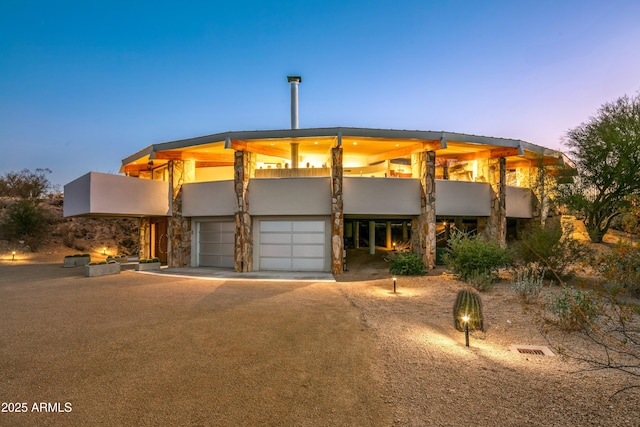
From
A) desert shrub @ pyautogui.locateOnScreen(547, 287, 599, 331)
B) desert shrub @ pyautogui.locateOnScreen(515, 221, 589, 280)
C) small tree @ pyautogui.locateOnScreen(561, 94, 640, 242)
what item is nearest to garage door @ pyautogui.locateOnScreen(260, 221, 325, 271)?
desert shrub @ pyautogui.locateOnScreen(515, 221, 589, 280)

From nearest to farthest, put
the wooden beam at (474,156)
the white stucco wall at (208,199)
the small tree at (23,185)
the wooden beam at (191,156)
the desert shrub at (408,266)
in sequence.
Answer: the desert shrub at (408,266)
the white stucco wall at (208,199)
the wooden beam at (191,156)
the wooden beam at (474,156)
the small tree at (23,185)

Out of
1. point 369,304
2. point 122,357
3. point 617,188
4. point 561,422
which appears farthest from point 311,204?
point 617,188

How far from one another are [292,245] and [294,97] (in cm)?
917

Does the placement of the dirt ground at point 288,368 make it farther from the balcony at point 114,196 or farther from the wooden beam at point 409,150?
the wooden beam at point 409,150

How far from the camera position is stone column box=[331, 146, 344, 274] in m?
14.5

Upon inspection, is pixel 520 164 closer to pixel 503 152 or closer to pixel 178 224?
pixel 503 152

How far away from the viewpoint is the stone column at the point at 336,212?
14.5 metres

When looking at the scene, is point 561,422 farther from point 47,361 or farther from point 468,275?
point 468,275

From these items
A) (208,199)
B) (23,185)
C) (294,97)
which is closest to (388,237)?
(294,97)

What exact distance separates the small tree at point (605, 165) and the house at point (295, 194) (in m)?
1.91

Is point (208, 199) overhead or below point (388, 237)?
overhead

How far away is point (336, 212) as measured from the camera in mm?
14531

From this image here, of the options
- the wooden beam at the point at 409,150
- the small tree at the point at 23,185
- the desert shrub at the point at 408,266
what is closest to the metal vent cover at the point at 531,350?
the desert shrub at the point at 408,266

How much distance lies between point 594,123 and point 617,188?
366cm
